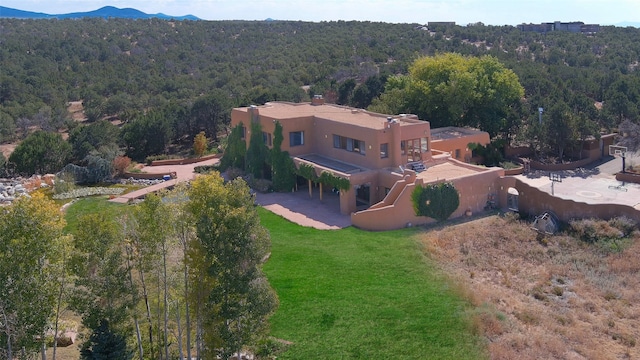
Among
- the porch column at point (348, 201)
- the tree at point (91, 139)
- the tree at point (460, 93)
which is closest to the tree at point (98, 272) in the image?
the porch column at point (348, 201)

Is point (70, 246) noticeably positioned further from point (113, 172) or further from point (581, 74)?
point (581, 74)

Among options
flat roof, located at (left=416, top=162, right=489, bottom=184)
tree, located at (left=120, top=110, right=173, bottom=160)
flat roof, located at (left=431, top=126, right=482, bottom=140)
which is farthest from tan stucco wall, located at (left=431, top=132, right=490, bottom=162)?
tree, located at (left=120, top=110, right=173, bottom=160)

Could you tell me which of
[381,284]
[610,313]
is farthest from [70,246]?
[610,313]

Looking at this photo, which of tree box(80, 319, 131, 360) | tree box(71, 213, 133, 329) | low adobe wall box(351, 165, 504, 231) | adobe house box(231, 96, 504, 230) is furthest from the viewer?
adobe house box(231, 96, 504, 230)

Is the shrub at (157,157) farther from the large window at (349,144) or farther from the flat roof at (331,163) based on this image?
the large window at (349,144)

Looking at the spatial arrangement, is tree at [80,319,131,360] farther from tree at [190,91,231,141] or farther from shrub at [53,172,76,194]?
tree at [190,91,231,141]

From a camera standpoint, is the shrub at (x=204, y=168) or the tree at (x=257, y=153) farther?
the shrub at (x=204, y=168)
